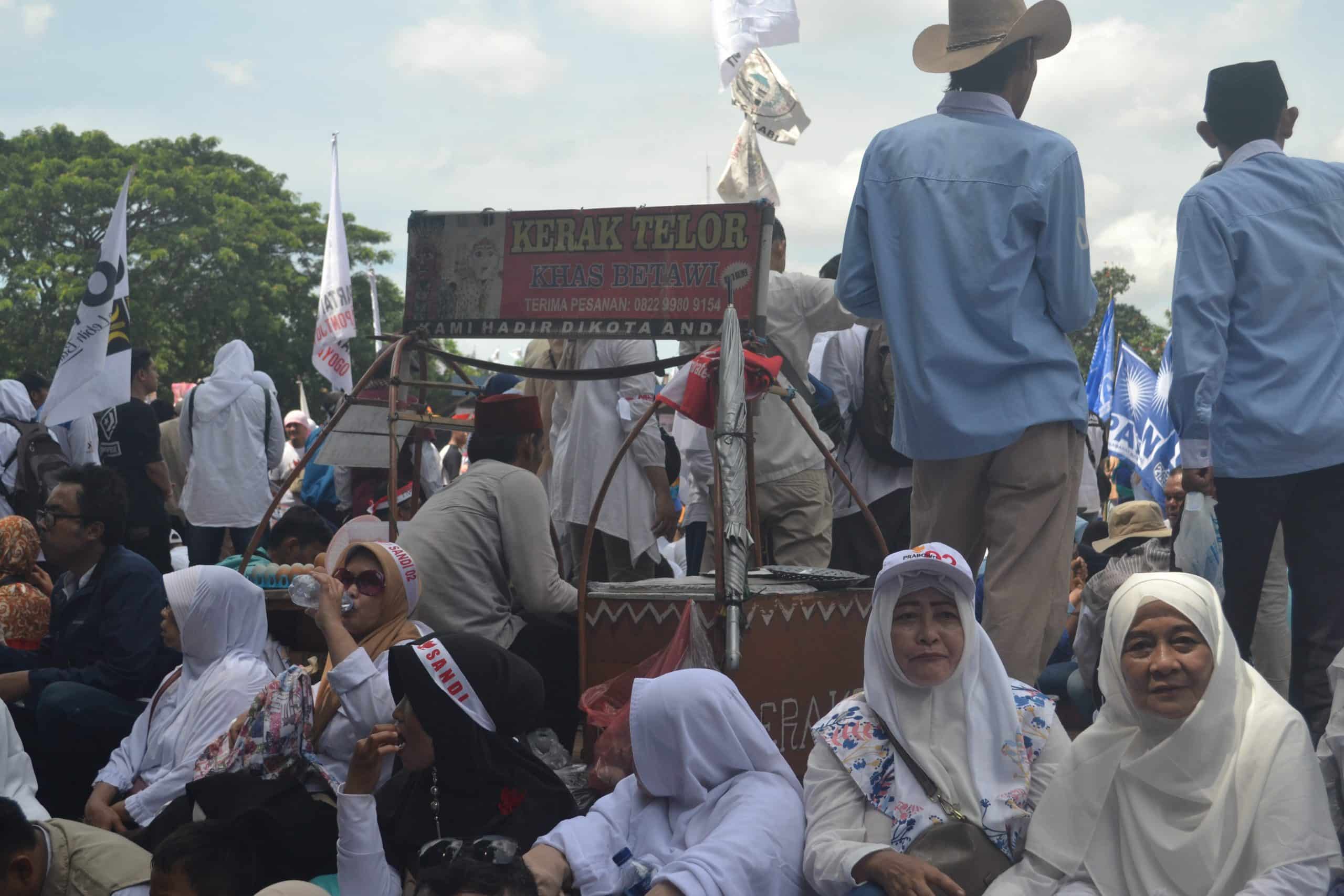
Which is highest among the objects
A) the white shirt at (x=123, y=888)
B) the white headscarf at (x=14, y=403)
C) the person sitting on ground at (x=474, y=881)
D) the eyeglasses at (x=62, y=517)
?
the white headscarf at (x=14, y=403)

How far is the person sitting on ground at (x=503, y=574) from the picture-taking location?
456 cm

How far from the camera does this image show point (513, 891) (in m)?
2.68

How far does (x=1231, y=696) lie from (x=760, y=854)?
3.36 ft

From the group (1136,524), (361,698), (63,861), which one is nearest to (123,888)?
(63,861)

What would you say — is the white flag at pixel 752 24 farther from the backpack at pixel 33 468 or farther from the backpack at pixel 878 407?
the backpack at pixel 33 468

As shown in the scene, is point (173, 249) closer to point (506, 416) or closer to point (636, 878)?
point (506, 416)

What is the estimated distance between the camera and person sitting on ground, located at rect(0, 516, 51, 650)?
5258 millimetres

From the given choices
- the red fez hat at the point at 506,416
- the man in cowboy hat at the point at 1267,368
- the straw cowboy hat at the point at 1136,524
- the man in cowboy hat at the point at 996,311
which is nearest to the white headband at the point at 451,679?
the man in cowboy hat at the point at 996,311

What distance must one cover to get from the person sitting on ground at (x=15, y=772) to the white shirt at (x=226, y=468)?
3.79 metres

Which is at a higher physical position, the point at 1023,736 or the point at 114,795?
the point at 1023,736

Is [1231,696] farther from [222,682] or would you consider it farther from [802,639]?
[222,682]

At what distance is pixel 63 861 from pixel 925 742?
7.46 feet

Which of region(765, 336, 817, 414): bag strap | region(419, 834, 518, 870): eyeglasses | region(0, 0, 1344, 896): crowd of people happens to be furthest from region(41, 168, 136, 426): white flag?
region(419, 834, 518, 870): eyeglasses

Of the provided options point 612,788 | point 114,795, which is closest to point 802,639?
point 612,788
